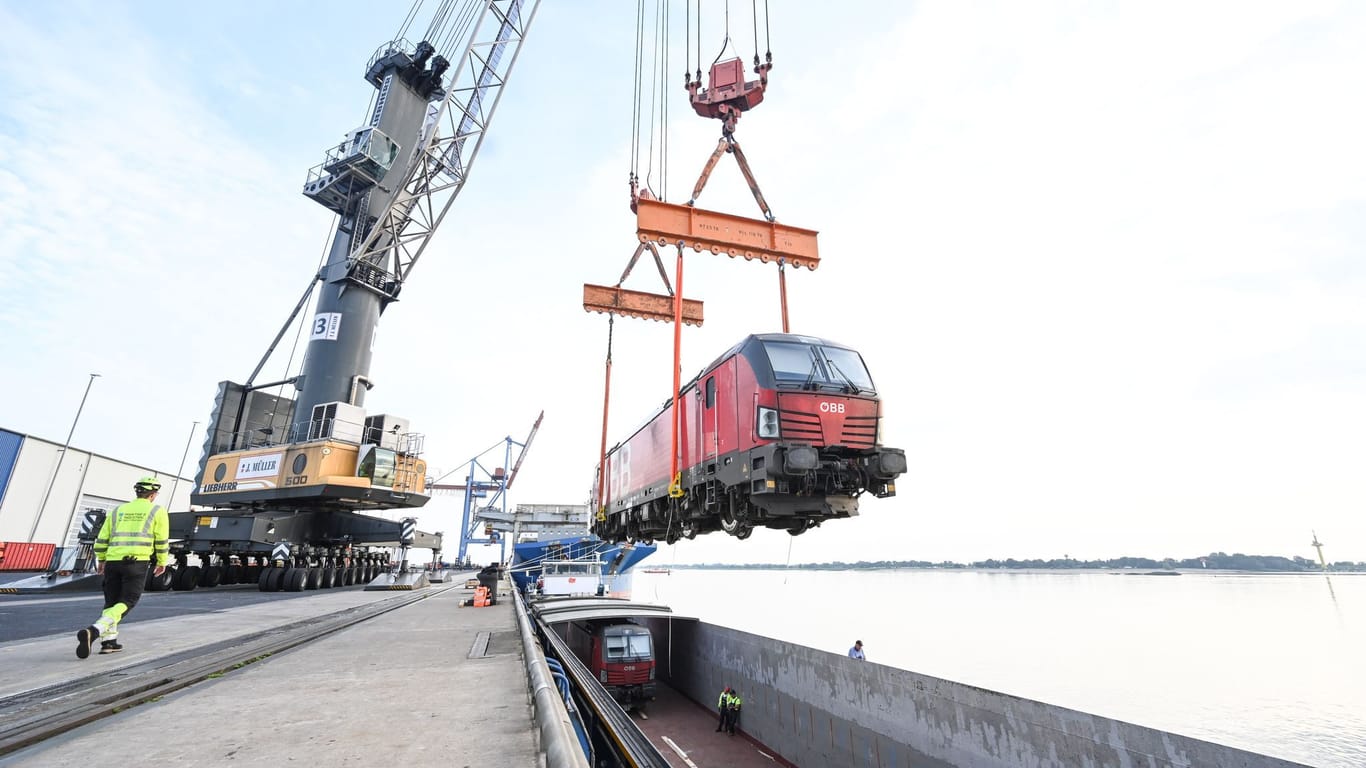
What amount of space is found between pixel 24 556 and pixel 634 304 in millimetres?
37109

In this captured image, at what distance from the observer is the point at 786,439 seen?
31.2 feet

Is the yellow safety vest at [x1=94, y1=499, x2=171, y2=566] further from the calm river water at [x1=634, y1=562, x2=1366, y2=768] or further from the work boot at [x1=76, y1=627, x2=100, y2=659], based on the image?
the calm river water at [x1=634, y1=562, x2=1366, y2=768]

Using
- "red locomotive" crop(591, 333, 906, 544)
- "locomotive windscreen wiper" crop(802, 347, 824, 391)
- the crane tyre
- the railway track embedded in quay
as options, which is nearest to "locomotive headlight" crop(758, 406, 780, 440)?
"red locomotive" crop(591, 333, 906, 544)

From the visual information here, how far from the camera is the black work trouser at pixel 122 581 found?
6309 mm

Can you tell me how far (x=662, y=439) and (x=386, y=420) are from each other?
16.3 m

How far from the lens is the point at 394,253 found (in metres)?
28.5

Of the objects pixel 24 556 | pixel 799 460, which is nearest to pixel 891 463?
pixel 799 460

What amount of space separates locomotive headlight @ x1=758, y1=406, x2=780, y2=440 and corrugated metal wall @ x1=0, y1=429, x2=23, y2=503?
143 ft

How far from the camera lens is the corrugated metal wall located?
2981 centimetres

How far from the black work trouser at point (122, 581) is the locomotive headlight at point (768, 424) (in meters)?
8.47

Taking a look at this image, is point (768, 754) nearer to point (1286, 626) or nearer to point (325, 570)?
point (325, 570)

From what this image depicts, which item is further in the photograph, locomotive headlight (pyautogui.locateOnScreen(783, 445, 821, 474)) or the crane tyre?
the crane tyre

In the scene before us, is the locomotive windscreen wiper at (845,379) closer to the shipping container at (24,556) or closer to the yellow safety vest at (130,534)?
the yellow safety vest at (130,534)

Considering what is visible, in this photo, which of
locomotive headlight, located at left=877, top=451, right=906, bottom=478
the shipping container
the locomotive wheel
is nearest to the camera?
locomotive headlight, located at left=877, top=451, right=906, bottom=478
